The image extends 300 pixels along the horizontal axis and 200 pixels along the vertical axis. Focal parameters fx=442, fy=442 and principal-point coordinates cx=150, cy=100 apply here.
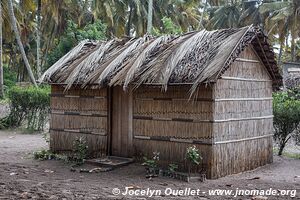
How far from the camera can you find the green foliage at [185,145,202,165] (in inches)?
328

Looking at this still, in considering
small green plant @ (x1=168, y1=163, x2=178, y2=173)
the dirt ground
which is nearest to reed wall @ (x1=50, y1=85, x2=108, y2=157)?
the dirt ground

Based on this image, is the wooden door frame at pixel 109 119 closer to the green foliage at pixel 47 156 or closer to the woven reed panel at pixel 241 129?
the green foliage at pixel 47 156

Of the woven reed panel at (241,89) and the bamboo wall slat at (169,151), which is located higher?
the woven reed panel at (241,89)

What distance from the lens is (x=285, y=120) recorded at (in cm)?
1145

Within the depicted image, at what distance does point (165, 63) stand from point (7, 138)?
807cm

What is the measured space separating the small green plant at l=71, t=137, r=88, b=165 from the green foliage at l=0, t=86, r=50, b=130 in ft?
19.0

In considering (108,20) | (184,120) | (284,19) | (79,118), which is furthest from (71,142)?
(284,19)

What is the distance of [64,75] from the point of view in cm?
1031

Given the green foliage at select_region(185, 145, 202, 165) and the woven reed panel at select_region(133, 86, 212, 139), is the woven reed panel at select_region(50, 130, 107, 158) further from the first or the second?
the green foliage at select_region(185, 145, 202, 165)

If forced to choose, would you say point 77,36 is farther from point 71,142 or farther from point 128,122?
point 128,122

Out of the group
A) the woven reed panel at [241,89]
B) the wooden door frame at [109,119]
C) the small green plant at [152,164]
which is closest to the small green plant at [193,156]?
the small green plant at [152,164]

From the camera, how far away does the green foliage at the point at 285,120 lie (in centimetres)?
1132

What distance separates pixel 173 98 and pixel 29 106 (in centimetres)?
847

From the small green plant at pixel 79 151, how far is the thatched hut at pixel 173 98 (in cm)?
19
